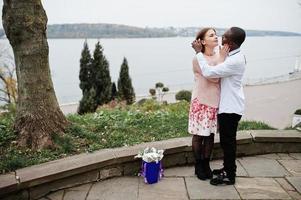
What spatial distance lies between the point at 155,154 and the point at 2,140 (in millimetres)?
1899

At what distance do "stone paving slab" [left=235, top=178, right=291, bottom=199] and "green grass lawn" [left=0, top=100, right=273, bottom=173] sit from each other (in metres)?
1.24

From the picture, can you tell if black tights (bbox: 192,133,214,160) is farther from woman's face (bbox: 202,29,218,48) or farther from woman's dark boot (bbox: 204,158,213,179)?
woman's face (bbox: 202,29,218,48)

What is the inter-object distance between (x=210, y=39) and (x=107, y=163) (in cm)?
172

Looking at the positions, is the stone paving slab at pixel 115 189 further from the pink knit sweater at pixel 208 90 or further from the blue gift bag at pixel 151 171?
the pink knit sweater at pixel 208 90

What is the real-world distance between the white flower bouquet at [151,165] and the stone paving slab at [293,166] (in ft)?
5.40

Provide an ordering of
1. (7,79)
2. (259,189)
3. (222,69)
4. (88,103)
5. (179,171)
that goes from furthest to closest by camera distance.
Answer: (7,79)
(88,103)
(179,171)
(259,189)
(222,69)

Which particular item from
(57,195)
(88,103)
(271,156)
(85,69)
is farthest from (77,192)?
(85,69)

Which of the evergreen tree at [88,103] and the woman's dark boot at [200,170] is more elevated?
the woman's dark boot at [200,170]

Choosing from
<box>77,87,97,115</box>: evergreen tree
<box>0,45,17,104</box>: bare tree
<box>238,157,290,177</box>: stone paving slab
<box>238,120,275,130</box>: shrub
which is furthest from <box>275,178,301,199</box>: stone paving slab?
<box>0,45,17,104</box>: bare tree

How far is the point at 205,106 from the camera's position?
3.64m

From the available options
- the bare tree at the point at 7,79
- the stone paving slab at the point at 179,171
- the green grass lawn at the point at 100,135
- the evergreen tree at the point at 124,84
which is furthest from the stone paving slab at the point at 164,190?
the bare tree at the point at 7,79

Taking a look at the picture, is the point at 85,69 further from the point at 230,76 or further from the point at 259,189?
the point at 259,189

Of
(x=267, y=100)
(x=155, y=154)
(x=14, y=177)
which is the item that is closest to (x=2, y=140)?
(x=14, y=177)

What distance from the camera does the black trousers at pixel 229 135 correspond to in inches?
138
